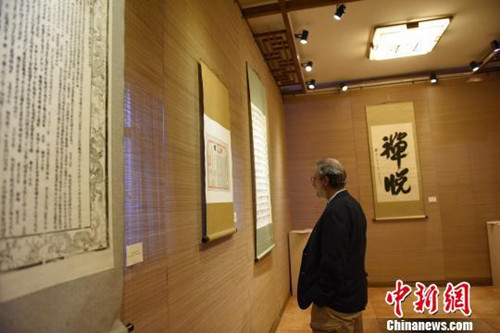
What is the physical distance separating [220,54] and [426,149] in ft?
13.7

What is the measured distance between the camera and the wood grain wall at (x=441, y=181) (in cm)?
520

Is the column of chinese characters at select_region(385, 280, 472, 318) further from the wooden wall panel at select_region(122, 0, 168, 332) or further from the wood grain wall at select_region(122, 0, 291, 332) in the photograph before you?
the wooden wall panel at select_region(122, 0, 168, 332)

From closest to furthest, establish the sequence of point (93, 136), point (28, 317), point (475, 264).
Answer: point (28, 317) → point (93, 136) → point (475, 264)

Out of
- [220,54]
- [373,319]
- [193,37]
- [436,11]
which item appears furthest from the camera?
[373,319]

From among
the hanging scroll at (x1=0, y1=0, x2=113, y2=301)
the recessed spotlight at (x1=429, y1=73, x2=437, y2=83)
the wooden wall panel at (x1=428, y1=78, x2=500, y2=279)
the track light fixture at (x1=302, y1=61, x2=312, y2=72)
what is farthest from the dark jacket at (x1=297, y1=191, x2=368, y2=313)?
the recessed spotlight at (x1=429, y1=73, x2=437, y2=83)

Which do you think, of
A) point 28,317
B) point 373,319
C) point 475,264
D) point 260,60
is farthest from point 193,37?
point 475,264

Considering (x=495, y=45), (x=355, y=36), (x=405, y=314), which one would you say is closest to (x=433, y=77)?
(x=495, y=45)

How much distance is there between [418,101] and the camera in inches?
217

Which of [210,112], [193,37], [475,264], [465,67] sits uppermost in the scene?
[465,67]

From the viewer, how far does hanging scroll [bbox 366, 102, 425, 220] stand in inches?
210

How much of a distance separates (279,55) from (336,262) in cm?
293

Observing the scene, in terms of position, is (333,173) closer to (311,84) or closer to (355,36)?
(355,36)

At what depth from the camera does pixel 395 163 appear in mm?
5426

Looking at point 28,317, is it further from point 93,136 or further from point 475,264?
point 475,264
